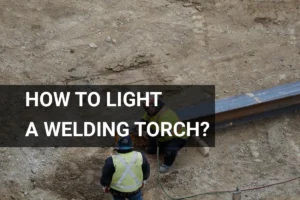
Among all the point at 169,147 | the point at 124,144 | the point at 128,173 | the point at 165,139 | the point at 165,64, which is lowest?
the point at 128,173

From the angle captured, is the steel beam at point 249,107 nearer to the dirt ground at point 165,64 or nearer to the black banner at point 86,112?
the black banner at point 86,112

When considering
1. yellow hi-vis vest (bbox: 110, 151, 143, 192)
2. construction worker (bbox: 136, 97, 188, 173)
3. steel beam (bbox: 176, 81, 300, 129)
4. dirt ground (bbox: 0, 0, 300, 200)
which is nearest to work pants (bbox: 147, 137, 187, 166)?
construction worker (bbox: 136, 97, 188, 173)

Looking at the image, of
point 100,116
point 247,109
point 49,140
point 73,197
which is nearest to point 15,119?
point 49,140

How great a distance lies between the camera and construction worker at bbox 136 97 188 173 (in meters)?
9.16

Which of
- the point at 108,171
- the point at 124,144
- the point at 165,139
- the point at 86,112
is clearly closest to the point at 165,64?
the point at 86,112

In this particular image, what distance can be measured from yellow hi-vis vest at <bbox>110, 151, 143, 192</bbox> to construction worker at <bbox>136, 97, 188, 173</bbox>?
1.51 m

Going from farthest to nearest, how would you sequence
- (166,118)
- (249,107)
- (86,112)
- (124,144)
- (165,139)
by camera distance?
(86,112) → (249,107) → (165,139) → (166,118) → (124,144)

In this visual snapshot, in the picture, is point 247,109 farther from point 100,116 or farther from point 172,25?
point 172,25

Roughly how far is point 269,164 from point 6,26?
273 inches

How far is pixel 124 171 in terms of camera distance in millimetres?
7652

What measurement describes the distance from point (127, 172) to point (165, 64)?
5021mm

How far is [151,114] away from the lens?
30.1 ft

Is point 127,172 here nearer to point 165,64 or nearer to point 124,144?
point 124,144

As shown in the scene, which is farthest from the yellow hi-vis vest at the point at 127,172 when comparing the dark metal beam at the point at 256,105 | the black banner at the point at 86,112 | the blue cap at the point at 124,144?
the dark metal beam at the point at 256,105
